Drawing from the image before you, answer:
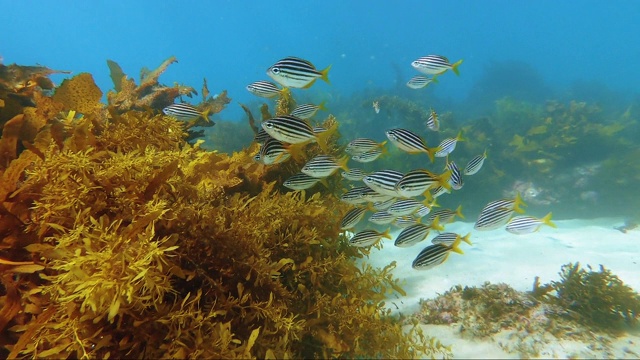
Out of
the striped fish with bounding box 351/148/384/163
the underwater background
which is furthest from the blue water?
the striped fish with bounding box 351/148/384/163

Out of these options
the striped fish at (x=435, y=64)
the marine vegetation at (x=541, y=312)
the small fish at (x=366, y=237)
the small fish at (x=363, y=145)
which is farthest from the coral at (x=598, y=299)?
the striped fish at (x=435, y=64)

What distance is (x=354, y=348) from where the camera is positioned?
315cm

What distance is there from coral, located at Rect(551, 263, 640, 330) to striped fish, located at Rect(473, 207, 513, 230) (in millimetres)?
1306

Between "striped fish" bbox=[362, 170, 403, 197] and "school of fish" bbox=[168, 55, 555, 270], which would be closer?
"school of fish" bbox=[168, 55, 555, 270]

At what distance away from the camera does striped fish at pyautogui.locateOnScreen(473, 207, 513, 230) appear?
15.0 feet

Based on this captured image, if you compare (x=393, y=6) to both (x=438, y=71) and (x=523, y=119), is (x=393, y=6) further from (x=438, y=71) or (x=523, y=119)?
(x=438, y=71)

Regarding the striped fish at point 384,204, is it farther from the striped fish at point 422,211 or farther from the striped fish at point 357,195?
the striped fish at point 357,195

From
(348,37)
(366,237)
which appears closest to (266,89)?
(366,237)

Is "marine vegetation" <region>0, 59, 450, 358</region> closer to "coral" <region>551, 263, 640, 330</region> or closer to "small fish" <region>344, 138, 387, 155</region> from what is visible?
"small fish" <region>344, 138, 387, 155</region>

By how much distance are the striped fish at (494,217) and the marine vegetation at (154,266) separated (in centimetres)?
209

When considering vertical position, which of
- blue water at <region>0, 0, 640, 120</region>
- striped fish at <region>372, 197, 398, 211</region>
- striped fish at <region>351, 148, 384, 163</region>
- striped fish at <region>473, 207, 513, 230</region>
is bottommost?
striped fish at <region>372, 197, 398, 211</region>

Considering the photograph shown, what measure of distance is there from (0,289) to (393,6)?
14485 cm

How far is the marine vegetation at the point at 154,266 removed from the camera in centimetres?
205

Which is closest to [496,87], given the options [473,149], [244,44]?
[473,149]
